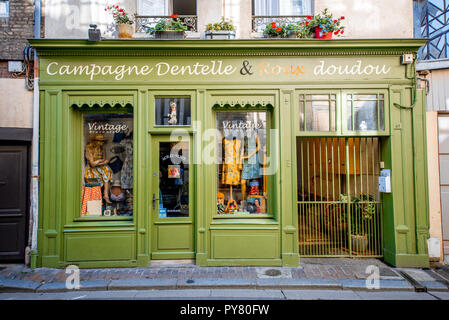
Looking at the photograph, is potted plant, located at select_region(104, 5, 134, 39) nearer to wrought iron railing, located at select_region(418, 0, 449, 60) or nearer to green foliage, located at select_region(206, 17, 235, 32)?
green foliage, located at select_region(206, 17, 235, 32)

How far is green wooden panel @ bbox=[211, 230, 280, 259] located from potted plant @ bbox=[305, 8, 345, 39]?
4.30m

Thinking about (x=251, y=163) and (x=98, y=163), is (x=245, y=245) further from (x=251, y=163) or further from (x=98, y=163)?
(x=98, y=163)

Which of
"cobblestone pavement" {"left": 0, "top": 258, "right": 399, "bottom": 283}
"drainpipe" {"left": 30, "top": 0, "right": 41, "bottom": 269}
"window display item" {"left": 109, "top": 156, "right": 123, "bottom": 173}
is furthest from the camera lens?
"window display item" {"left": 109, "top": 156, "right": 123, "bottom": 173}

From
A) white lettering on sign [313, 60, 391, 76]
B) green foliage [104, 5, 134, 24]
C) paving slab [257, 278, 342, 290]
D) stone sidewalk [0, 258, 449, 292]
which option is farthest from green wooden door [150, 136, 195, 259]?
white lettering on sign [313, 60, 391, 76]

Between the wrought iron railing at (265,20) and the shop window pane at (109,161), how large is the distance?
3424mm

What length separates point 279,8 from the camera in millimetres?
6262

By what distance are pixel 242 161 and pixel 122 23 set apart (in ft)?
12.8

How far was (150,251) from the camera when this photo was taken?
5719 mm

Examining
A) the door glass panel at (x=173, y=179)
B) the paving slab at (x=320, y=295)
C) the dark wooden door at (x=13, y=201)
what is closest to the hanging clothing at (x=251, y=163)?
the door glass panel at (x=173, y=179)

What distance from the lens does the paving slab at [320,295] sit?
441 cm

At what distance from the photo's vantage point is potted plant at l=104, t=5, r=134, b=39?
5.79m

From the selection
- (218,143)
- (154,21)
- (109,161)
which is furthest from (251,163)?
(154,21)

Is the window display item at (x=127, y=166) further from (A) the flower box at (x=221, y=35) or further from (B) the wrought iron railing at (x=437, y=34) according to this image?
(B) the wrought iron railing at (x=437, y=34)
